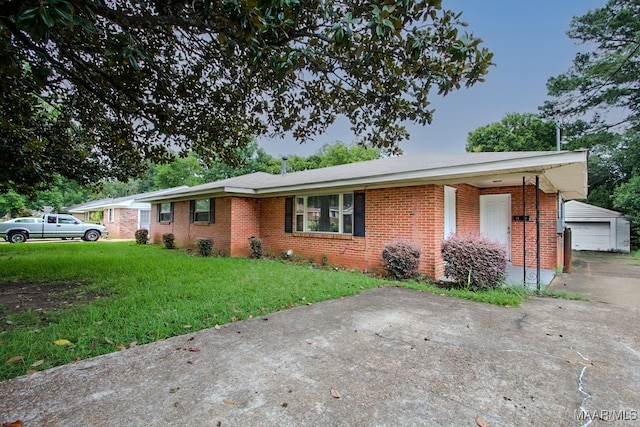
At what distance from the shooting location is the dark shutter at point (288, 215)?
10562 millimetres

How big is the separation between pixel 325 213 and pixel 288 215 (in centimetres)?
163

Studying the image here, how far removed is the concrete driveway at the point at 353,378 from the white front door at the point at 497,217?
211 inches

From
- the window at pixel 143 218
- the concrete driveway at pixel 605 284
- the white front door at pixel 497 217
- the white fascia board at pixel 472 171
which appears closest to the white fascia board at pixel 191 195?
the white fascia board at pixel 472 171

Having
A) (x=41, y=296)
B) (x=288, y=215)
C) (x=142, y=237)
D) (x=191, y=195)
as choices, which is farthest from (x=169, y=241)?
(x=41, y=296)

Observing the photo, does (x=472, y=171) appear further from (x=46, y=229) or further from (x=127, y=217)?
(x=127, y=217)

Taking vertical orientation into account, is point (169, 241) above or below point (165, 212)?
below

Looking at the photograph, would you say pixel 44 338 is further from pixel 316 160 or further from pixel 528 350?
pixel 316 160

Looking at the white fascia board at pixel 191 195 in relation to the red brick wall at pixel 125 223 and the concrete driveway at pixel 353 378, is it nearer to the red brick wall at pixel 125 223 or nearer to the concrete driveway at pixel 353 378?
the concrete driveway at pixel 353 378

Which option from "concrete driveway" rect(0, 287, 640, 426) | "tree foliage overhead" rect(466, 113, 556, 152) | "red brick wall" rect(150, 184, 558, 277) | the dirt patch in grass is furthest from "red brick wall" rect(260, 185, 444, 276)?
"tree foliage overhead" rect(466, 113, 556, 152)

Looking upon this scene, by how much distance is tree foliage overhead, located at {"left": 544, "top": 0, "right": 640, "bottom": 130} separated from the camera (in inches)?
612

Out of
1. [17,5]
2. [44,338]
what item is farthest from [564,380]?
[17,5]

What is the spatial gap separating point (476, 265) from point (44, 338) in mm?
6656

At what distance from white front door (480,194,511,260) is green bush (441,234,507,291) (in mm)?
3394

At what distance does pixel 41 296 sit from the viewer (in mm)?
5492
